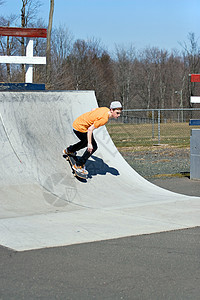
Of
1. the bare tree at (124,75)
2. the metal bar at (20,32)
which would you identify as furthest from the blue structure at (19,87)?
the bare tree at (124,75)

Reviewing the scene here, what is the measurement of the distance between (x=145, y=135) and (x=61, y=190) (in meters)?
19.8

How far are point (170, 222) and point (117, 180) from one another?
2.49 m

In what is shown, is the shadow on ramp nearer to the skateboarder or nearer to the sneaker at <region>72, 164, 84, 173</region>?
the sneaker at <region>72, 164, 84, 173</region>

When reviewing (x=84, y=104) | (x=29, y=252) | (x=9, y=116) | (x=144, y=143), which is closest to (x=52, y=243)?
(x=29, y=252)

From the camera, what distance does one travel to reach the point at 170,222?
632 centimetres

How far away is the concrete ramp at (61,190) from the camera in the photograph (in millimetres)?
5883

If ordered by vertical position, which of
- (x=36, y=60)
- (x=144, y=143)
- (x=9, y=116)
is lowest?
(x=144, y=143)

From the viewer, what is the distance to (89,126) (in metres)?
8.42

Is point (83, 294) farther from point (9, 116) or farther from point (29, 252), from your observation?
point (9, 116)

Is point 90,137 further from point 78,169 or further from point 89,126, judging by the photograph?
point 78,169

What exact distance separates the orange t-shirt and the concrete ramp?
2.51 feet

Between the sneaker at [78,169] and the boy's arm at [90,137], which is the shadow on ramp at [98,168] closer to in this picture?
the sneaker at [78,169]

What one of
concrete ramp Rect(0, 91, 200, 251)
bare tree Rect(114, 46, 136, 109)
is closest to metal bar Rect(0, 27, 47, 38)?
concrete ramp Rect(0, 91, 200, 251)

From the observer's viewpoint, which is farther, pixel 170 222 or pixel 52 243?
pixel 170 222
